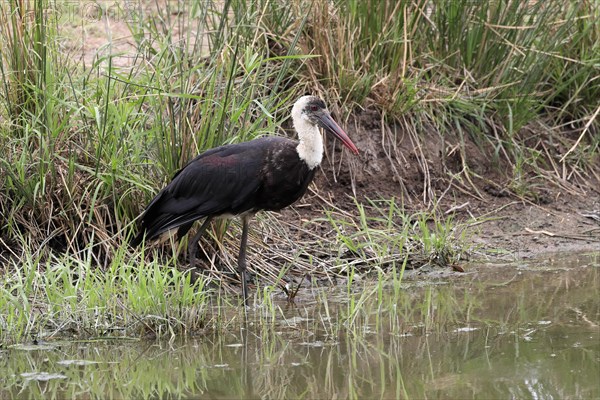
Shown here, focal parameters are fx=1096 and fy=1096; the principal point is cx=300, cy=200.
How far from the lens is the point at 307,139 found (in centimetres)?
652

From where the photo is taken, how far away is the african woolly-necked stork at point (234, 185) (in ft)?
20.7

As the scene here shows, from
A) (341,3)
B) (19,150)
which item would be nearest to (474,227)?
(341,3)

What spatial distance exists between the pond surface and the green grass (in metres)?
0.19

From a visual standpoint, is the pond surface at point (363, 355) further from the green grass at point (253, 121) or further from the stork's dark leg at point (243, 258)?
the stork's dark leg at point (243, 258)

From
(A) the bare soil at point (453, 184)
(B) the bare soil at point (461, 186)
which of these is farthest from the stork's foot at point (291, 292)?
(B) the bare soil at point (461, 186)

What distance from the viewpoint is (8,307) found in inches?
211

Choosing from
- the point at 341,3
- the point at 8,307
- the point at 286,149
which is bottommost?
the point at 8,307

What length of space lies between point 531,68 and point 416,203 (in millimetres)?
1377

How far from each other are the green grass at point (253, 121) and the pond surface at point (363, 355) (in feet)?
0.61

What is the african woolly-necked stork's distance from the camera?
20.7ft

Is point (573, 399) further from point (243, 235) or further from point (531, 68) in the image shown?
point (531, 68)

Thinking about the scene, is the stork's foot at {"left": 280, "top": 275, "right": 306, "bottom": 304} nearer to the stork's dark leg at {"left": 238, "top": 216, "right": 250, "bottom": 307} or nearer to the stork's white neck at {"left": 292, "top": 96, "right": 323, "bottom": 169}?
the stork's dark leg at {"left": 238, "top": 216, "right": 250, "bottom": 307}

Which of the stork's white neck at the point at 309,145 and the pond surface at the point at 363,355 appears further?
the stork's white neck at the point at 309,145

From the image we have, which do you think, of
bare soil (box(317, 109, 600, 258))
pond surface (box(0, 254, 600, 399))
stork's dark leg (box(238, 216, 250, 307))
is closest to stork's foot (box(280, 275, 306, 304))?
pond surface (box(0, 254, 600, 399))
